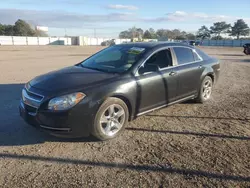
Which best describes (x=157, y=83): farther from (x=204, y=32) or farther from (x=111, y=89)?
(x=204, y=32)

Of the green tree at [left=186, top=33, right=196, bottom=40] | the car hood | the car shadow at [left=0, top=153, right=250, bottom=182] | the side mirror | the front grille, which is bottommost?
the car shadow at [left=0, top=153, right=250, bottom=182]

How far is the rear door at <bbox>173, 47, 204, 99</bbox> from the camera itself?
5.64m

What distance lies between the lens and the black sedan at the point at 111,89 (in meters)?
3.92

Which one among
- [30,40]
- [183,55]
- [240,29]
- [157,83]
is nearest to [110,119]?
[157,83]

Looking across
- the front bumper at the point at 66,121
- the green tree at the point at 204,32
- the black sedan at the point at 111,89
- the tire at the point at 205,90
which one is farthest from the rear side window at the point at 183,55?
the green tree at the point at 204,32

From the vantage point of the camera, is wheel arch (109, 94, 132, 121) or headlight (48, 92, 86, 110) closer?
headlight (48, 92, 86, 110)

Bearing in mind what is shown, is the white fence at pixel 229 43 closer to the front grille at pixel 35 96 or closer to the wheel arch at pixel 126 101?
the wheel arch at pixel 126 101

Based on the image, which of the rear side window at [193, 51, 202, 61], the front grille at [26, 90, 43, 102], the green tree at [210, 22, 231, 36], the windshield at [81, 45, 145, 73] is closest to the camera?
the front grille at [26, 90, 43, 102]

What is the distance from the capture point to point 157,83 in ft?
16.4

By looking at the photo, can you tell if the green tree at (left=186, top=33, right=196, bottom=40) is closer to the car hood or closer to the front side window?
the front side window

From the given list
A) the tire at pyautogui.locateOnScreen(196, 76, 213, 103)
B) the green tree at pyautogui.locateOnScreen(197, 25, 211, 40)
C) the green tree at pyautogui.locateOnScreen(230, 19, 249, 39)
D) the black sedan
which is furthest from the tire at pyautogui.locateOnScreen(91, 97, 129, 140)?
the green tree at pyautogui.locateOnScreen(197, 25, 211, 40)

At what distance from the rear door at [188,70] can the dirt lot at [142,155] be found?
62cm

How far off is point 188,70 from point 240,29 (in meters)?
107

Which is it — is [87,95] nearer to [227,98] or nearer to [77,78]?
[77,78]
